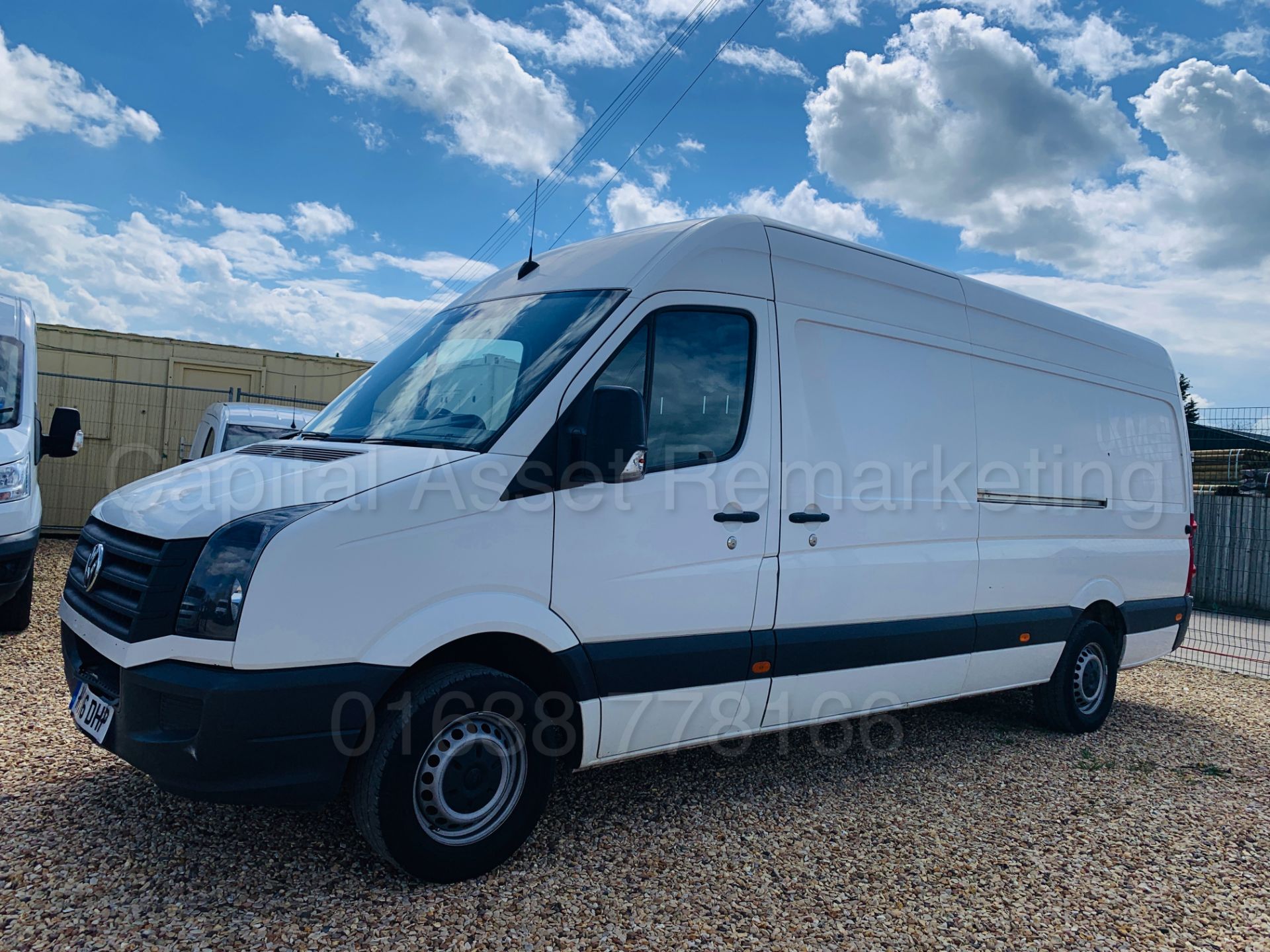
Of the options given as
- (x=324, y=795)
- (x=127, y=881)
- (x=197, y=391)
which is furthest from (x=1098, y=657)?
(x=197, y=391)

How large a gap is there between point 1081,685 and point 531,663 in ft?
13.9

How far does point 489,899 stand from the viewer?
10.6ft

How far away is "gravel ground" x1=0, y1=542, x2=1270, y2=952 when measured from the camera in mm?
3064

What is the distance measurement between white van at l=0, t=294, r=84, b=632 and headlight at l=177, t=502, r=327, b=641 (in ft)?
12.9

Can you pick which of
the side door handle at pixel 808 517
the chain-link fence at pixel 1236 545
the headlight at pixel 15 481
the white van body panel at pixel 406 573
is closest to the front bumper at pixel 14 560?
the headlight at pixel 15 481

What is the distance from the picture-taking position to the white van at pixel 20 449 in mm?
6008

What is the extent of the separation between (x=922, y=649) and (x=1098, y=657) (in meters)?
2.17

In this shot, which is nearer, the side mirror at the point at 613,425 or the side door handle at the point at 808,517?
the side mirror at the point at 613,425

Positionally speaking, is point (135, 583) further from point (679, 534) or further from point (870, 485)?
point (870, 485)

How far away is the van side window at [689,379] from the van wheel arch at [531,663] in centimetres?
83

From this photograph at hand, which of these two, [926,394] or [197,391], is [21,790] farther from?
[197,391]

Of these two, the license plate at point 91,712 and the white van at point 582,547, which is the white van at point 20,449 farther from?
the license plate at point 91,712

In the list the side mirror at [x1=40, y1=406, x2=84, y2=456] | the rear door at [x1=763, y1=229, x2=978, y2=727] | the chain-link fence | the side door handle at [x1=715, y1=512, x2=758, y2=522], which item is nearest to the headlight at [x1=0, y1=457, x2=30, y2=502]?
the side mirror at [x1=40, y1=406, x2=84, y2=456]

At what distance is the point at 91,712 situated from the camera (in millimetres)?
3342
